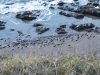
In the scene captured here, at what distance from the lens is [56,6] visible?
16297 mm

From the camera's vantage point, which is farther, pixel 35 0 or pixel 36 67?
pixel 35 0

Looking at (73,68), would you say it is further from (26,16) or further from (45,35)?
(26,16)

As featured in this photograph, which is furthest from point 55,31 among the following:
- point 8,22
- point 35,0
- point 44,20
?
point 35,0

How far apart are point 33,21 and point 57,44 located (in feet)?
→ 9.26

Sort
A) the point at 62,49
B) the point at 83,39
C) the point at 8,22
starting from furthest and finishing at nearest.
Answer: the point at 8,22, the point at 83,39, the point at 62,49

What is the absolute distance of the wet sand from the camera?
12049mm

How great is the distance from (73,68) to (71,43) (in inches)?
253

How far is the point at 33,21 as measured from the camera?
14.7 meters

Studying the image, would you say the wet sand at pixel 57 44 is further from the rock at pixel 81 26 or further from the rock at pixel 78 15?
the rock at pixel 78 15

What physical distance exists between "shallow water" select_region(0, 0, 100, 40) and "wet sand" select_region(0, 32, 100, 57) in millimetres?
534

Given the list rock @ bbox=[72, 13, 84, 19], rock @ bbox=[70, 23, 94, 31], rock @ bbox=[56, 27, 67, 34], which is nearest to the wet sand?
rock @ bbox=[56, 27, 67, 34]

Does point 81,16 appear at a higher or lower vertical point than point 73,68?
lower

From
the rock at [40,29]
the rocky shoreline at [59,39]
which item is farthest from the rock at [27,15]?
the rock at [40,29]

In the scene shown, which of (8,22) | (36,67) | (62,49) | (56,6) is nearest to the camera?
(36,67)
